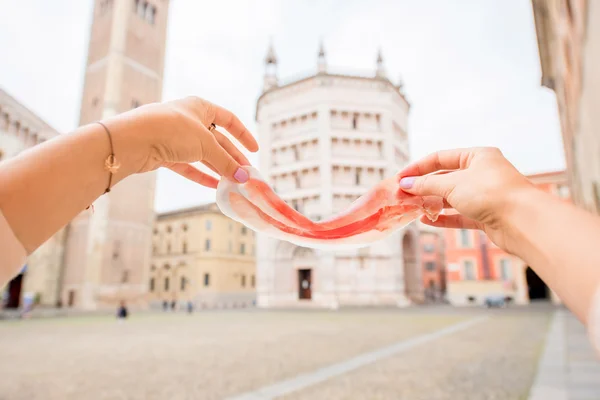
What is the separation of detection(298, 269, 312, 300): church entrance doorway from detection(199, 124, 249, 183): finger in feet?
129

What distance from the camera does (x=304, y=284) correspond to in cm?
4028

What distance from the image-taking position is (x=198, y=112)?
63.4 inches

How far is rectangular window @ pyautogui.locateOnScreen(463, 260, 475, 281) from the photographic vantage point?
4122cm

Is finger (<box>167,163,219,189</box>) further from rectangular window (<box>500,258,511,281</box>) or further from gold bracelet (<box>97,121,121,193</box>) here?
rectangular window (<box>500,258,511,281</box>)

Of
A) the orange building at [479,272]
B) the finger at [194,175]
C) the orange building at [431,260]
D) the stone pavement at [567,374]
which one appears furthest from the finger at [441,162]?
the orange building at [431,260]

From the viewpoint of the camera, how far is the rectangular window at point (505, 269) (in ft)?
131

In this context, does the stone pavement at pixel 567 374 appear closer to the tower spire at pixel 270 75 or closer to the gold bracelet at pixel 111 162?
the gold bracelet at pixel 111 162

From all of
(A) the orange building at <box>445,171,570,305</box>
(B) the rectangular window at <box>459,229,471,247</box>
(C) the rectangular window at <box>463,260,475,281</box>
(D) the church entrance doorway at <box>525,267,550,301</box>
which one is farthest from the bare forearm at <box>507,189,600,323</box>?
(D) the church entrance doorway at <box>525,267,550,301</box>

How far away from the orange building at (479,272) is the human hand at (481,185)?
42.2 metres

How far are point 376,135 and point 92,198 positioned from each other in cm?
4184

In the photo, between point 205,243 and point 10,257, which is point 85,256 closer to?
point 205,243

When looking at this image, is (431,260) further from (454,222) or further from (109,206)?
(454,222)

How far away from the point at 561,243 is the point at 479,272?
4488 centimetres

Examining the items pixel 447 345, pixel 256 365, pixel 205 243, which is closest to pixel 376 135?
pixel 205 243
